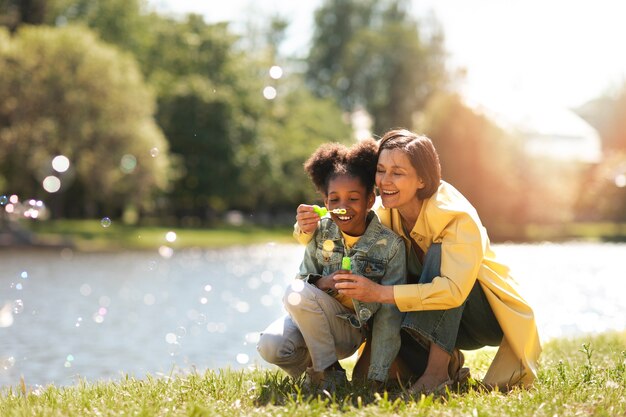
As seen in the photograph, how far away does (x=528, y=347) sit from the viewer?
188 inches

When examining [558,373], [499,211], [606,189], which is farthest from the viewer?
[606,189]

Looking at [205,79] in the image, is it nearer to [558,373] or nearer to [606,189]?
[606,189]

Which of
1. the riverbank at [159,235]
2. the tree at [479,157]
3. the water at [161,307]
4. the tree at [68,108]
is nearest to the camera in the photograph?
the water at [161,307]

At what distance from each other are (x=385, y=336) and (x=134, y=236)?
31822 mm

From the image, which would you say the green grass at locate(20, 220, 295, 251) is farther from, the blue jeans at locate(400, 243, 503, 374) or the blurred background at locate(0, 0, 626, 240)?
the blue jeans at locate(400, 243, 503, 374)

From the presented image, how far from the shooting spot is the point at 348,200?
4781 millimetres

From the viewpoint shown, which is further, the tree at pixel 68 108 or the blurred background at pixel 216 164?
the tree at pixel 68 108

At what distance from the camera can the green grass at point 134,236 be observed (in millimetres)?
32719

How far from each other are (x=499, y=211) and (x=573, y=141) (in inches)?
861

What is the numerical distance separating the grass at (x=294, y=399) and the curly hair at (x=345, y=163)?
3.92 ft

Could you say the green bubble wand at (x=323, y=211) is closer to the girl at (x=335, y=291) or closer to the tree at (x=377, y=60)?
the girl at (x=335, y=291)

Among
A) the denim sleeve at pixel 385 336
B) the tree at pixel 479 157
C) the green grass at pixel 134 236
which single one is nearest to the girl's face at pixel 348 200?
the denim sleeve at pixel 385 336

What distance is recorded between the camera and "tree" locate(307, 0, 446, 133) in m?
49.5

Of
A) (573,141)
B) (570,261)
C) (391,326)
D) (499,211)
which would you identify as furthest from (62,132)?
(573,141)
